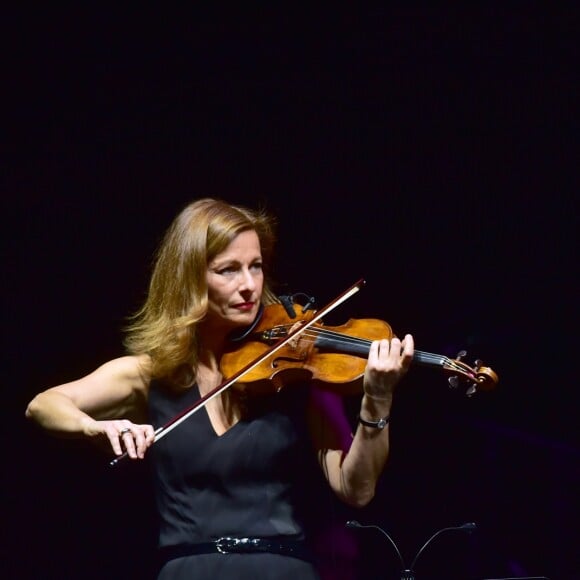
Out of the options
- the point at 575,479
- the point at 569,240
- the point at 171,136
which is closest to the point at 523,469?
the point at 575,479

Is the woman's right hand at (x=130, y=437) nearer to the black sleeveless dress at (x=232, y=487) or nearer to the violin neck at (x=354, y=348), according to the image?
the black sleeveless dress at (x=232, y=487)

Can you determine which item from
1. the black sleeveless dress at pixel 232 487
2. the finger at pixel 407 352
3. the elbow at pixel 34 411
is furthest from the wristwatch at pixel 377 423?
the elbow at pixel 34 411

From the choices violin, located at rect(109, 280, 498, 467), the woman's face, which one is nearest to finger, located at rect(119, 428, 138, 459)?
violin, located at rect(109, 280, 498, 467)

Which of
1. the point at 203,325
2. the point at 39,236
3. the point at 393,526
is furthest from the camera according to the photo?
the point at 39,236

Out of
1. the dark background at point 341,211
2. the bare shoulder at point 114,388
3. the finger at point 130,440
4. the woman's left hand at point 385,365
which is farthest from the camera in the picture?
the dark background at point 341,211

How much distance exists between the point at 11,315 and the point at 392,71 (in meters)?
1.35

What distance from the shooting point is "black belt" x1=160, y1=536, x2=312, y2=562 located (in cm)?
187

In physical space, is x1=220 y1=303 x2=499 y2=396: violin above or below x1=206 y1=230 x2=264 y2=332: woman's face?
below

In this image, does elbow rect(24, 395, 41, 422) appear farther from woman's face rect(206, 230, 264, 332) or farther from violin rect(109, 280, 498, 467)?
woman's face rect(206, 230, 264, 332)

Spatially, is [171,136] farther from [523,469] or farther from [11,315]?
[523,469]

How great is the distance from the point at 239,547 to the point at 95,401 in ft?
1.48

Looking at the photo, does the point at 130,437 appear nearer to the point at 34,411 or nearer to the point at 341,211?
the point at 34,411

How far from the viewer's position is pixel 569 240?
8.95 ft

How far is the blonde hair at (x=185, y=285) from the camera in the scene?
2020 millimetres
